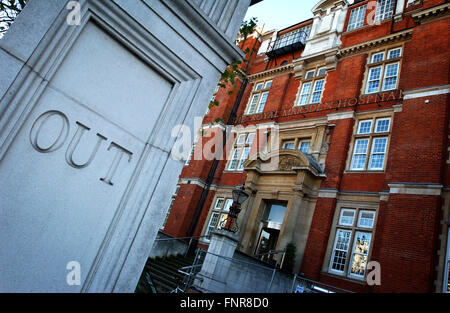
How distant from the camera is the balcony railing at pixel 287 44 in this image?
18.8m

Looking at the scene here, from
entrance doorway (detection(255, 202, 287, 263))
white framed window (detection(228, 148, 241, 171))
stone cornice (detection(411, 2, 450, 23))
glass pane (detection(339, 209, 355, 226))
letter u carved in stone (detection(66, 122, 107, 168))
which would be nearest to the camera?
letter u carved in stone (detection(66, 122, 107, 168))

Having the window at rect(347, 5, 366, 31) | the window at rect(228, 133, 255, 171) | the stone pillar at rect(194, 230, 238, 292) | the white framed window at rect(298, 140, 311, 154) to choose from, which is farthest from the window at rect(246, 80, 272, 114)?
the stone pillar at rect(194, 230, 238, 292)

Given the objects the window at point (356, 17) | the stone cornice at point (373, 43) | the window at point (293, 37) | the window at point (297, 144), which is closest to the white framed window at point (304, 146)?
the window at point (297, 144)

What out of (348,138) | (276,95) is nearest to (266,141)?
(276,95)

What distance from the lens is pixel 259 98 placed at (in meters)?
19.7

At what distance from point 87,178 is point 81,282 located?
0.82 metres

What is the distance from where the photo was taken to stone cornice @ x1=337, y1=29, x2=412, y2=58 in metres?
13.6

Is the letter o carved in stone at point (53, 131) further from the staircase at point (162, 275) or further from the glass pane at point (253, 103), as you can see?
the glass pane at point (253, 103)

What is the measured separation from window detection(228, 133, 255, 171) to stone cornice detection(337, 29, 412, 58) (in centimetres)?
694

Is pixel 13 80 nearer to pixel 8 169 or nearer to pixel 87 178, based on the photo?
pixel 8 169

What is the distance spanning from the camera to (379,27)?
15273 millimetres

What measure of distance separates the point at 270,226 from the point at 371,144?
6.04 m

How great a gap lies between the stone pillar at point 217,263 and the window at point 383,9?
1450cm

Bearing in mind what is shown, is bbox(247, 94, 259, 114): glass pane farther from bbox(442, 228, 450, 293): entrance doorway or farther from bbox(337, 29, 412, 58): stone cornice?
bbox(442, 228, 450, 293): entrance doorway
